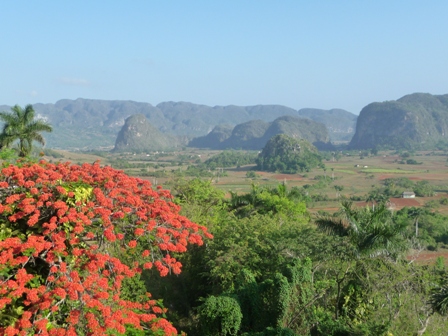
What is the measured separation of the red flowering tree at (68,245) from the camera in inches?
232

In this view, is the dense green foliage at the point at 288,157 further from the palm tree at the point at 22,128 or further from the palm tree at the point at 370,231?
the palm tree at the point at 370,231

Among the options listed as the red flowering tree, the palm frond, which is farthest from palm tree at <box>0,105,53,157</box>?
the palm frond

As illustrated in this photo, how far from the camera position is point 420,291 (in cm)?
1011

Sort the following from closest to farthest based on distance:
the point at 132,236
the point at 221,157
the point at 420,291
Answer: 1. the point at 132,236
2. the point at 420,291
3. the point at 221,157

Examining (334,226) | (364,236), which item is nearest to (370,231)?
(364,236)

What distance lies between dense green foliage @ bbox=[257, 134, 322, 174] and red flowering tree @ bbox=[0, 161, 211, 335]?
100151 mm

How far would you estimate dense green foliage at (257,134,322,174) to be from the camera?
110281 mm

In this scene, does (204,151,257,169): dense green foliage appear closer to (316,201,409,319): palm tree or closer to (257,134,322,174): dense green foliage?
(257,134,322,174): dense green foliage

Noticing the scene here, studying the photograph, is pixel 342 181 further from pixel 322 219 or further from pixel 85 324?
pixel 85 324

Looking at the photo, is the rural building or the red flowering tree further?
the rural building

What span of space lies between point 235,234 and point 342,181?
76672 millimetres

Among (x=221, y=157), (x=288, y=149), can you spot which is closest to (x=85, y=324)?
(x=288, y=149)

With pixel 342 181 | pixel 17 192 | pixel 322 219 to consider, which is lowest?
pixel 342 181

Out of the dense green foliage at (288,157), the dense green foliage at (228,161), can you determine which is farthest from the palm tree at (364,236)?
the dense green foliage at (228,161)
